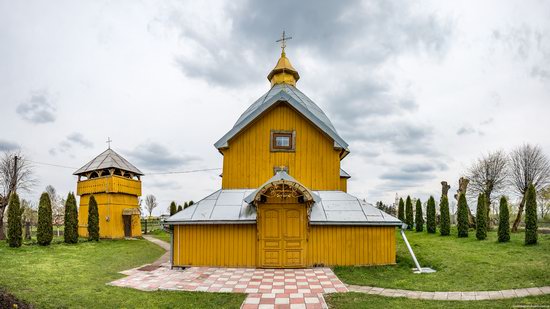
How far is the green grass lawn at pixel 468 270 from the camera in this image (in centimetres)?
922

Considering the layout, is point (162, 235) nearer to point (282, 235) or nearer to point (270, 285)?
point (282, 235)

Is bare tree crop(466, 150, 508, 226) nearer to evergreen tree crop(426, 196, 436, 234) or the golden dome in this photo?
evergreen tree crop(426, 196, 436, 234)

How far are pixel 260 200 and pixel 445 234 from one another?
1342 cm

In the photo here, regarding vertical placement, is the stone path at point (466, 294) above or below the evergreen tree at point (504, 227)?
below

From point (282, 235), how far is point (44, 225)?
45.5ft

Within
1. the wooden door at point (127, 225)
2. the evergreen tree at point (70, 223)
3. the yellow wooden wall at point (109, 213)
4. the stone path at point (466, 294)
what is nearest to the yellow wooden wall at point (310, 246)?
the stone path at point (466, 294)

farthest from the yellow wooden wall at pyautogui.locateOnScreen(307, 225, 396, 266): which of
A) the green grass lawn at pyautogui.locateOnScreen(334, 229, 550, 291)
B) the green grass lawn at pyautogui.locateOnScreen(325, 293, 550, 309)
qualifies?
the green grass lawn at pyautogui.locateOnScreen(325, 293, 550, 309)

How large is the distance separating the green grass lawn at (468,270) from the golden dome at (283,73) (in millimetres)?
10391

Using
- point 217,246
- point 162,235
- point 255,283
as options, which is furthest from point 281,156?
point 162,235

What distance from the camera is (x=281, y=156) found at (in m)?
14.4

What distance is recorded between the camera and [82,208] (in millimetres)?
26625

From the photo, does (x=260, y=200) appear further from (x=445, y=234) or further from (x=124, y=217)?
(x=124, y=217)

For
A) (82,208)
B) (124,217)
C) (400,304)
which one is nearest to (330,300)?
(400,304)

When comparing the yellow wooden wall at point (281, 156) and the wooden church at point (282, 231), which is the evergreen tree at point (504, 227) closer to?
the wooden church at point (282, 231)
